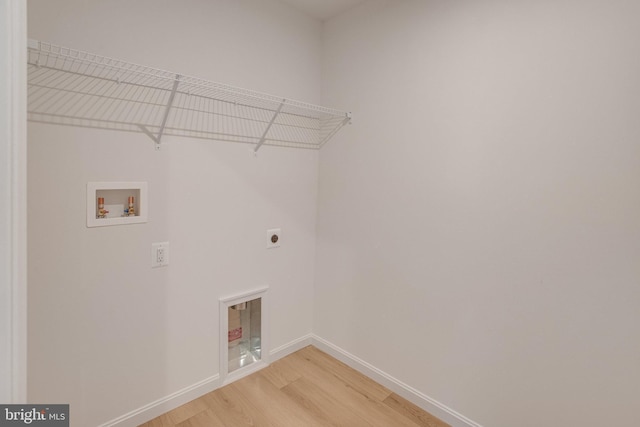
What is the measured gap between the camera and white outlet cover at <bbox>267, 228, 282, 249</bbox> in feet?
7.24

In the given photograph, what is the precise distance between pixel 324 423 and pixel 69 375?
1295 mm

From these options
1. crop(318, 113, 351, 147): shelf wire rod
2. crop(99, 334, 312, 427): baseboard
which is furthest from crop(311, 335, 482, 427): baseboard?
crop(318, 113, 351, 147): shelf wire rod

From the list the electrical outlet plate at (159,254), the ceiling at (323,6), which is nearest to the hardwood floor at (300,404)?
the electrical outlet plate at (159,254)

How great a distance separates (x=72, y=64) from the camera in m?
1.39

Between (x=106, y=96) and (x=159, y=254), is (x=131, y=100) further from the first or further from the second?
(x=159, y=254)

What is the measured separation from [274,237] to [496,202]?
4.55 ft

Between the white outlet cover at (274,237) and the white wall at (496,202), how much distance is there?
49 cm

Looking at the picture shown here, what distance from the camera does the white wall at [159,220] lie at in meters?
1.38

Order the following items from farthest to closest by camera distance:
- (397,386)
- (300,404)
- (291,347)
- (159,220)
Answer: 1. (291,347)
2. (397,386)
3. (300,404)
4. (159,220)

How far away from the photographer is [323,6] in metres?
2.18

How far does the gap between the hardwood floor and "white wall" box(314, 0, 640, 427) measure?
6.6 inches

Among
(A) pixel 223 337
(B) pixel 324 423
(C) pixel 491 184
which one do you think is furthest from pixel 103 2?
(B) pixel 324 423

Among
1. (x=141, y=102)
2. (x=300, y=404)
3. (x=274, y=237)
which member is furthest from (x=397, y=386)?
(x=141, y=102)

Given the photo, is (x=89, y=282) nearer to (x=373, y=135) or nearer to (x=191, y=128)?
(x=191, y=128)
